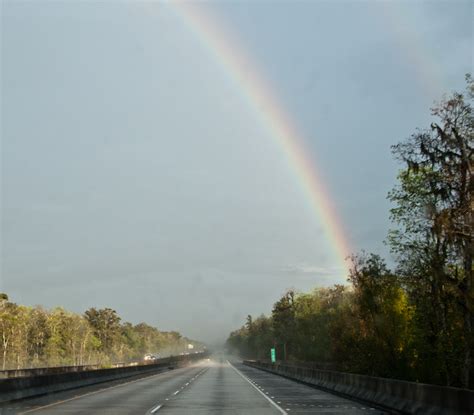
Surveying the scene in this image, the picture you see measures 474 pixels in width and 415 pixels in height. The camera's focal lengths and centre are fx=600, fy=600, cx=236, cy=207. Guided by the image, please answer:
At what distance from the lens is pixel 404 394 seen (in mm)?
19312

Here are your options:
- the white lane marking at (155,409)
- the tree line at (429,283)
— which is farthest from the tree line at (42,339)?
the white lane marking at (155,409)

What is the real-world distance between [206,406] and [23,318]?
119224 millimetres

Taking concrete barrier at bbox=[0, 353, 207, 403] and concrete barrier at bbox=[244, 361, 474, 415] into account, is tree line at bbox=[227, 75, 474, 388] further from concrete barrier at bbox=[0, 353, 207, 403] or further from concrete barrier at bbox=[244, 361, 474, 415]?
concrete barrier at bbox=[0, 353, 207, 403]

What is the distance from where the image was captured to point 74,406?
22.1 meters

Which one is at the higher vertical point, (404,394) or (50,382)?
(50,382)

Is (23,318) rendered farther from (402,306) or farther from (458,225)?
(458,225)

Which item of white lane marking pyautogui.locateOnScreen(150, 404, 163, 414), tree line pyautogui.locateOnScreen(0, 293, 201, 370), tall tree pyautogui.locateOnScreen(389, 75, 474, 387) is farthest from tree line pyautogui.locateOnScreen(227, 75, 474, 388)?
tree line pyautogui.locateOnScreen(0, 293, 201, 370)

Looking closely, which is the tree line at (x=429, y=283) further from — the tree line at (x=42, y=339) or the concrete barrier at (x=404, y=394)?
the tree line at (x=42, y=339)

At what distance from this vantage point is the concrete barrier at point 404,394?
14252mm

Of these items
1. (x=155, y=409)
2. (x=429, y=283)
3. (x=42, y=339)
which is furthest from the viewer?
(x=42, y=339)

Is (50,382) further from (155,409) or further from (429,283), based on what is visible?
(429,283)

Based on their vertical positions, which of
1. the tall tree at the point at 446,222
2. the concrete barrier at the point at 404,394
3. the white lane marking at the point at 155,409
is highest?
the tall tree at the point at 446,222

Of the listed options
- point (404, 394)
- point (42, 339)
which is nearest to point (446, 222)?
point (404, 394)

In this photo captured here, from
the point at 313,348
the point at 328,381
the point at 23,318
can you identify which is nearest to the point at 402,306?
the point at 328,381
